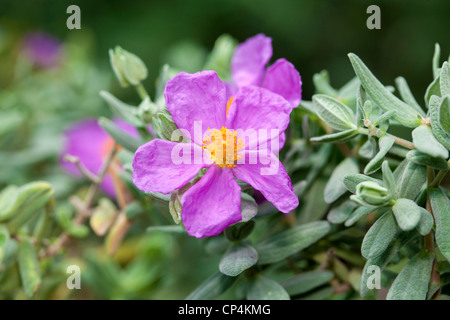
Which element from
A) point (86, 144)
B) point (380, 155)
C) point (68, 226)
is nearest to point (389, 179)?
point (380, 155)

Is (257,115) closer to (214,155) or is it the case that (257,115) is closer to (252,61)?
(214,155)

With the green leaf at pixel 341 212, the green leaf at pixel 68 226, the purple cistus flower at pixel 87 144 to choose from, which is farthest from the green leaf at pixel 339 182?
the purple cistus flower at pixel 87 144

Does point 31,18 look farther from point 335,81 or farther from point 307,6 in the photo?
point 335,81

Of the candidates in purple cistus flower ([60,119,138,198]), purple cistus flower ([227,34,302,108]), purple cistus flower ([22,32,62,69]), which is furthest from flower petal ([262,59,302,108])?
purple cistus flower ([22,32,62,69])

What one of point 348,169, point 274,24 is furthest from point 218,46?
point 274,24

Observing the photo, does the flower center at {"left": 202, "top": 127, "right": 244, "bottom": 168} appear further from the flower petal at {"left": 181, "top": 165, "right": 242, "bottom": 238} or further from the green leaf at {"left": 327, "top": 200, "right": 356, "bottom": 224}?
the green leaf at {"left": 327, "top": 200, "right": 356, "bottom": 224}

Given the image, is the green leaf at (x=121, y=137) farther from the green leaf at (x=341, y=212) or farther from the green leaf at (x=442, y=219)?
the green leaf at (x=442, y=219)
